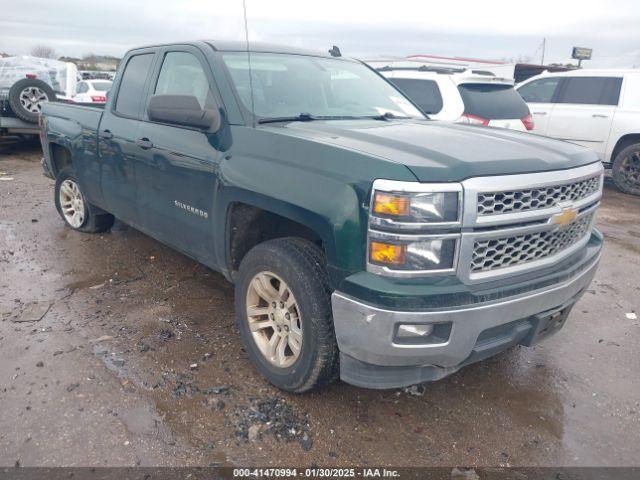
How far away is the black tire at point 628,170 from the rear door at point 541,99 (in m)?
1.35

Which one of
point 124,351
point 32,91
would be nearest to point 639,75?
A: point 124,351

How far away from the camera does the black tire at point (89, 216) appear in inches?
206

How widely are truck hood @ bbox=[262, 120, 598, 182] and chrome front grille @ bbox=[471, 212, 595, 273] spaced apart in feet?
1.00

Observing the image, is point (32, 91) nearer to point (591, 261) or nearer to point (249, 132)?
point (249, 132)

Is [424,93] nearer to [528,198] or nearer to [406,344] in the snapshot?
[528,198]

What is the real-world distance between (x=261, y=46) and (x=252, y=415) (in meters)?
2.54

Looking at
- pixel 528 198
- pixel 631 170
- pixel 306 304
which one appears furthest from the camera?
pixel 631 170

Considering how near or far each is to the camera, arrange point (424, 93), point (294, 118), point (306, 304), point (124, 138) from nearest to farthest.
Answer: point (306, 304) < point (294, 118) < point (124, 138) < point (424, 93)

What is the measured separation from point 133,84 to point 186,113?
150 cm

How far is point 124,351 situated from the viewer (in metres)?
3.23

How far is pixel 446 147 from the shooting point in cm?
250

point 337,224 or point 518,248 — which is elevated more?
point 337,224

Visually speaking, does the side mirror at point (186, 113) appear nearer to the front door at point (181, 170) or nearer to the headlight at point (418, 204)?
the front door at point (181, 170)

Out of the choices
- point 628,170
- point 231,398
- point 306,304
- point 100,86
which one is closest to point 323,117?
point 306,304
